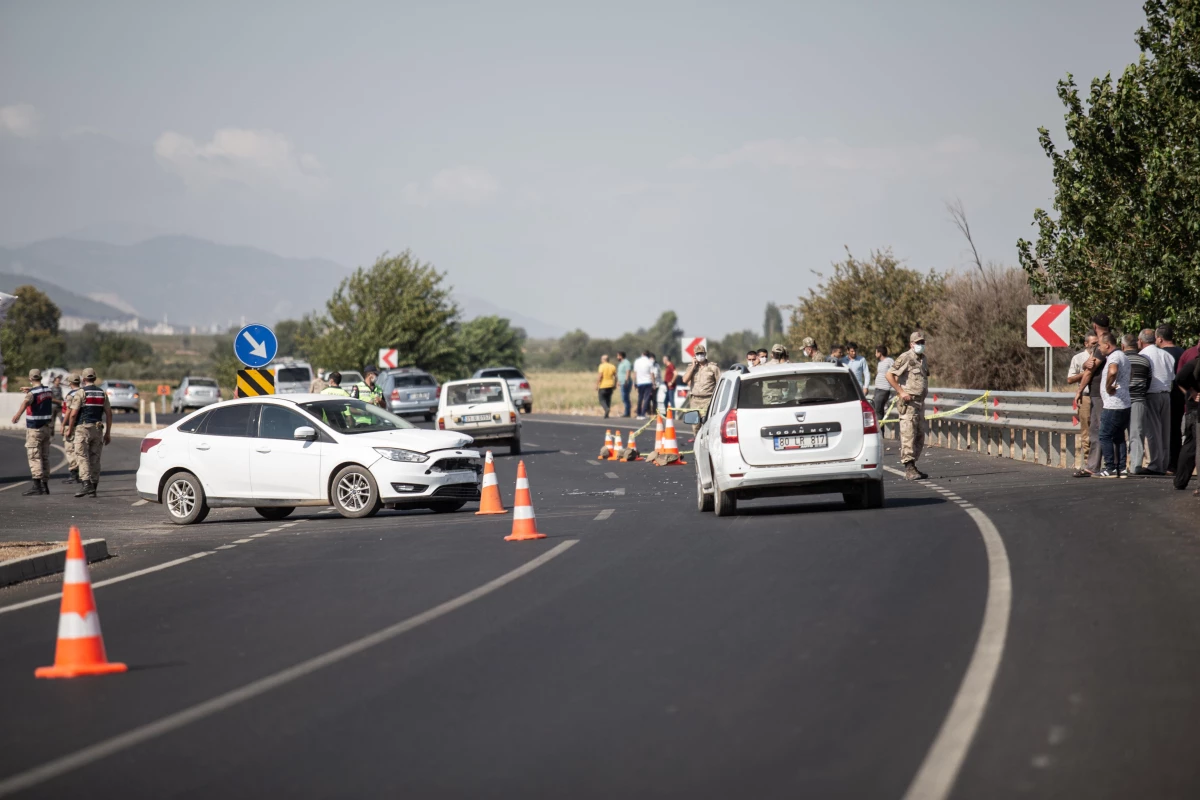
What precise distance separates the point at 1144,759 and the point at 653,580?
18.7ft

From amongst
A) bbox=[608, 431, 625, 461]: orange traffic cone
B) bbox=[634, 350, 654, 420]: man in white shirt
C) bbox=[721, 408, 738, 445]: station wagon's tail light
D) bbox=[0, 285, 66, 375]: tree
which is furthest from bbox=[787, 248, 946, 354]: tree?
bbox=[0, 285, 66, 375]: tree

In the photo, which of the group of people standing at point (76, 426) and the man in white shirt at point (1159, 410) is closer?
the man in white shirt at point (1159, 410)

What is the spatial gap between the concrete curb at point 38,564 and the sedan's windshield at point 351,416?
13.3 ft

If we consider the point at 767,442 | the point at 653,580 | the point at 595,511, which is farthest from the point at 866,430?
the point at 653,580

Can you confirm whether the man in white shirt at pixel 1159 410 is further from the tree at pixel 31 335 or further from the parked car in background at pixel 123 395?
the tree at pixel 31 335

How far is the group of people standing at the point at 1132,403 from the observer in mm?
19281

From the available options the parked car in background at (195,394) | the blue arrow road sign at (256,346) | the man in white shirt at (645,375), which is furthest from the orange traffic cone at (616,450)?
the parked car in background at (195,394)

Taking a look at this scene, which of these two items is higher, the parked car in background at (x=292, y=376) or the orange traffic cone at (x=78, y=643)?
the parked car in background at (x=292, y=376)

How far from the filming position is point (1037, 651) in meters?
7.86

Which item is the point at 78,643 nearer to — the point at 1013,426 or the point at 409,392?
the point at 1013,426

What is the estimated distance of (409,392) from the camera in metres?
48.2

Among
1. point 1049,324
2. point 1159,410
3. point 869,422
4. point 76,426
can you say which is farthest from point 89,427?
Answer: point 1159,410

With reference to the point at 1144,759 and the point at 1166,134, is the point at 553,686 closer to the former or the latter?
the point at 1144,759

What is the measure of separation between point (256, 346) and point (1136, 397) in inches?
543
